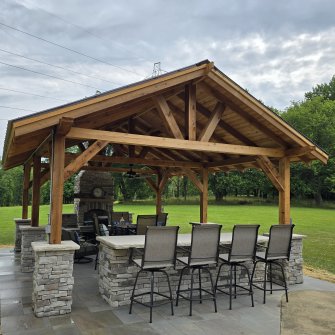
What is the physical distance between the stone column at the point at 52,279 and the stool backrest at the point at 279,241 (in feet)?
9.94

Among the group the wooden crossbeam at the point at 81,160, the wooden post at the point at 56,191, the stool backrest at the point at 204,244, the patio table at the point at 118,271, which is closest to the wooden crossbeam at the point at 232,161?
the stool backrest at the point at 204,244

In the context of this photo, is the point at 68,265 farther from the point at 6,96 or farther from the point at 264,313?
the point at 6,96

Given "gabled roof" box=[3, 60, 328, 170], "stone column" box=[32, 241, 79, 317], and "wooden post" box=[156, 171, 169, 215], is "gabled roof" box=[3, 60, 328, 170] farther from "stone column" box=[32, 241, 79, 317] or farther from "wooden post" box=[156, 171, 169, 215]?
"wooden post" box=[156, 171, 169, 215]

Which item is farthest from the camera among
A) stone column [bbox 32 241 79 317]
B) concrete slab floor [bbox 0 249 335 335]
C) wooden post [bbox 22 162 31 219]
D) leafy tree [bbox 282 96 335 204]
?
→ leafy tree [bbox 282 96 335 204]

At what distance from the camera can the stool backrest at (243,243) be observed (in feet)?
17.6

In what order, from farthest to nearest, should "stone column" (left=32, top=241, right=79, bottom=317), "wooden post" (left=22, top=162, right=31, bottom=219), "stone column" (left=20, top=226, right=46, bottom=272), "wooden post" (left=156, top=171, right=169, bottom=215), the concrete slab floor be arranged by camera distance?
"wooden post" (left=156, top=171, right=169, bottom=215) < "wooden post" (left=22, top=162, right=31, bottom=219) < "stone column" (left=20, top=226, right=46, bottom=272) < "stone column" (left=32, top=241, right=79, bottom=317) < the concrete slab floor

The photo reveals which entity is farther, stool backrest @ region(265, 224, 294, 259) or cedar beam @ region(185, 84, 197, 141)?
cedar beam @ region(185, 84, 197, 141)

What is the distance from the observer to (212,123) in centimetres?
646

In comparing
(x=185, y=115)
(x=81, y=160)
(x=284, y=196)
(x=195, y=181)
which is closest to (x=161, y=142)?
(x=185, y=115)

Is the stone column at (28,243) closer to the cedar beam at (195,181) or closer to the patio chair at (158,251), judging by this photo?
the patio chair at (158,251)

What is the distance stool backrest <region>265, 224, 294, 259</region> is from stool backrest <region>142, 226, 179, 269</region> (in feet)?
5.64

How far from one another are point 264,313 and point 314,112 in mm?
Answer: 37000

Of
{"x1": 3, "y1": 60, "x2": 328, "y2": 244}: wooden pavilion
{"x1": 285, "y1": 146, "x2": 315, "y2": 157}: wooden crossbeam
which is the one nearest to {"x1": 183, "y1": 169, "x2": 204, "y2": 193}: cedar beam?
{"x1": 3, "y1": 60, "x2": 328, "y2": 244}: wooden pavilion

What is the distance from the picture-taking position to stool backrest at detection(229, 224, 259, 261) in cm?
536
